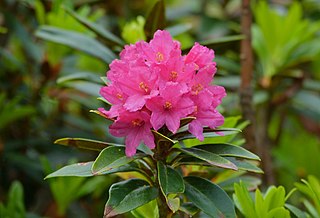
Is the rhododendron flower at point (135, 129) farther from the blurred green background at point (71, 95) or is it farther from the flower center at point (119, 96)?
the blurred green background at point (71, 95)

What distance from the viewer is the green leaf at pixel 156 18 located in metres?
1.36

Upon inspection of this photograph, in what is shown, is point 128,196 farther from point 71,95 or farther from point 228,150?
point 71,95

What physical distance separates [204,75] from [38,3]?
34.1 inches

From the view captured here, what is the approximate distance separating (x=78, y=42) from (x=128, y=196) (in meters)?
0.58

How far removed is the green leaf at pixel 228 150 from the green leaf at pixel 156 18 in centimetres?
40

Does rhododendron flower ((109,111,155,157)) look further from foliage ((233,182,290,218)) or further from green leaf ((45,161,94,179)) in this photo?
foliage ((233,182,290,218))

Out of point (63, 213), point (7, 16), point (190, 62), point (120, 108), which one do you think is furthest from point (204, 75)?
point (7, 16)

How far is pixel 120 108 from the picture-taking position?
1006mm

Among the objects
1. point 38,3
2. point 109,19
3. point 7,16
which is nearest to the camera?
point 38,3

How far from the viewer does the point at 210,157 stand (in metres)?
1.02

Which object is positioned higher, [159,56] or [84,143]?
[159,56]

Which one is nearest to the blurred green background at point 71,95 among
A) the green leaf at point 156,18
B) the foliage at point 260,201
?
the green leaf at point 156,18

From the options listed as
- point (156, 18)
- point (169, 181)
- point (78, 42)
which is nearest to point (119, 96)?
point (169, 181)

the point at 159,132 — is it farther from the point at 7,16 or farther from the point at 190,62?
the point at 7,16
